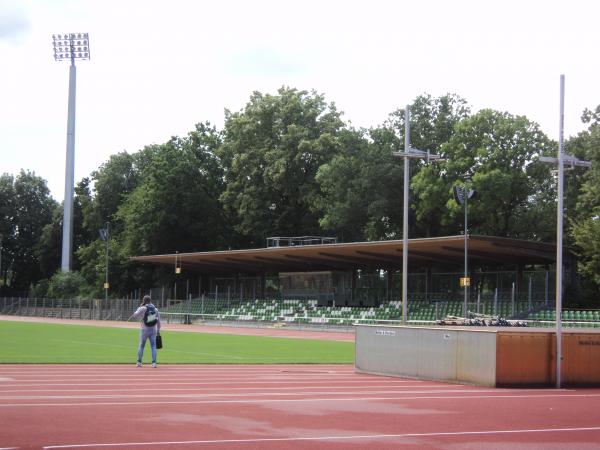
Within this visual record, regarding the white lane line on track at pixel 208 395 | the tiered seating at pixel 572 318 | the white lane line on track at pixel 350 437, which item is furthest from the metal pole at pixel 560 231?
the tiered seating at pixel 572 318

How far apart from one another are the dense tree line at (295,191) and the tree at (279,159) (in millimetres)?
112

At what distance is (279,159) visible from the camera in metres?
74.9

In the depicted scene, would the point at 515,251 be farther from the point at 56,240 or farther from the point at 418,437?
the point at 56,240

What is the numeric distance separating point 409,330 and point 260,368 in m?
4.91

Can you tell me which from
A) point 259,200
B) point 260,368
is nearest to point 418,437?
point 260,368

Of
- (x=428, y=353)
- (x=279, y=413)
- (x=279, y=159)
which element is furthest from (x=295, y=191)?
(x=279, y=413)

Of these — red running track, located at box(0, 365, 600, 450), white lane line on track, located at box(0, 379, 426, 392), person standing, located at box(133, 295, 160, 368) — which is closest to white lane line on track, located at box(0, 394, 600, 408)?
red running track, located at box(0, 365, 600, 450)

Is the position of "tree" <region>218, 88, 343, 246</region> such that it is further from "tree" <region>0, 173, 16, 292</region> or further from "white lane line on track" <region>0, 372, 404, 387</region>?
"white lane line on track" <region>0, 372, 404, 387</region>

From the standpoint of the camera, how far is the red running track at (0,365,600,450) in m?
9.88

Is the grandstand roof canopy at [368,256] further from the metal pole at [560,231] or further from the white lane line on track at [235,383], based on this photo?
the white lane line on track at [235,383]

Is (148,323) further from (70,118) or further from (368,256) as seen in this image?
(70,118)

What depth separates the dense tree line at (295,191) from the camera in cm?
5719

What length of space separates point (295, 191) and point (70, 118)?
988 inches

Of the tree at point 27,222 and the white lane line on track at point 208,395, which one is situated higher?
the tree at point 27,222
